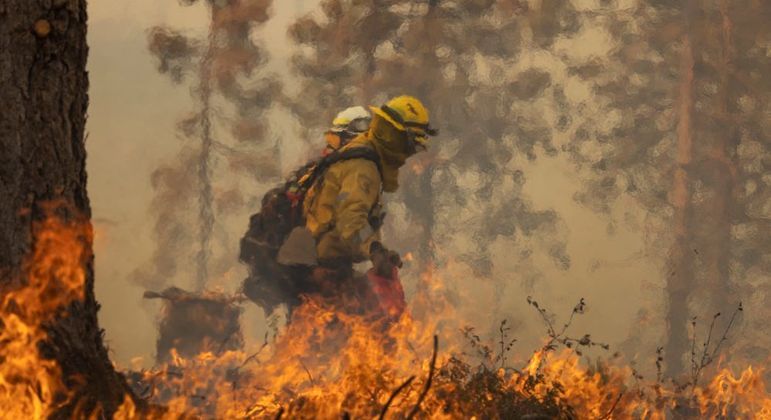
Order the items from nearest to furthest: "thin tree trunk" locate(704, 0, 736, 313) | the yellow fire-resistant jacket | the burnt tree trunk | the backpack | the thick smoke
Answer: the burnt tree trunk, the yellow fire-resistant jacket, the backpack, the thick smoke, "thin tree trunk" locate(704, 0, 736, 313)

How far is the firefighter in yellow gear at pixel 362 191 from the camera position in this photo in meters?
8.20

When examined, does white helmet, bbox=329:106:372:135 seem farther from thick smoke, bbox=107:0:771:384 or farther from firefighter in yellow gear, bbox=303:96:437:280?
thick smoke, bbox=107:0:771:384

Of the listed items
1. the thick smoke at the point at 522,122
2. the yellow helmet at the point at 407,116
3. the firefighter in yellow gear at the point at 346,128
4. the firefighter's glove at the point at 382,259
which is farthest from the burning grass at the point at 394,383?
the thick smoke at the point at 522,122

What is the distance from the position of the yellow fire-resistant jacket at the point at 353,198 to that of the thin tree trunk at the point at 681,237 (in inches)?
607

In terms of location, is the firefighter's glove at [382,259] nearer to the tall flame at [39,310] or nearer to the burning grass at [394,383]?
the burning grass at [394,383]

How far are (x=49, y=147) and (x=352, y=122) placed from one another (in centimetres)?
515

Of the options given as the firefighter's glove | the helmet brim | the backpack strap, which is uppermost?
the helmet brim

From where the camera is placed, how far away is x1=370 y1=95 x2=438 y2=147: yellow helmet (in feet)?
27.3

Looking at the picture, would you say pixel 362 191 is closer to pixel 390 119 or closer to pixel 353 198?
pixel 353 198

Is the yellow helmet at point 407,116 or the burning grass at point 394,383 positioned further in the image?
the yellow helmet at point 407,116

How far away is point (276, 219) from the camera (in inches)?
352

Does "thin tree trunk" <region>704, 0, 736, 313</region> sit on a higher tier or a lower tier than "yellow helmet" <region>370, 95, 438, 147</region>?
higher

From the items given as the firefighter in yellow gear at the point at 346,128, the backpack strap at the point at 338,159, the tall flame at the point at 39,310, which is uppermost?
the firefighter in yellow gear at the point at 346,128

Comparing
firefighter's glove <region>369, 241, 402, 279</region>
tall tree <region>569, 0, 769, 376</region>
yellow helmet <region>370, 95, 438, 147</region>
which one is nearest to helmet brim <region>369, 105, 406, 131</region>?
yellow helmet <region>370, 95, 438, 147</region>
